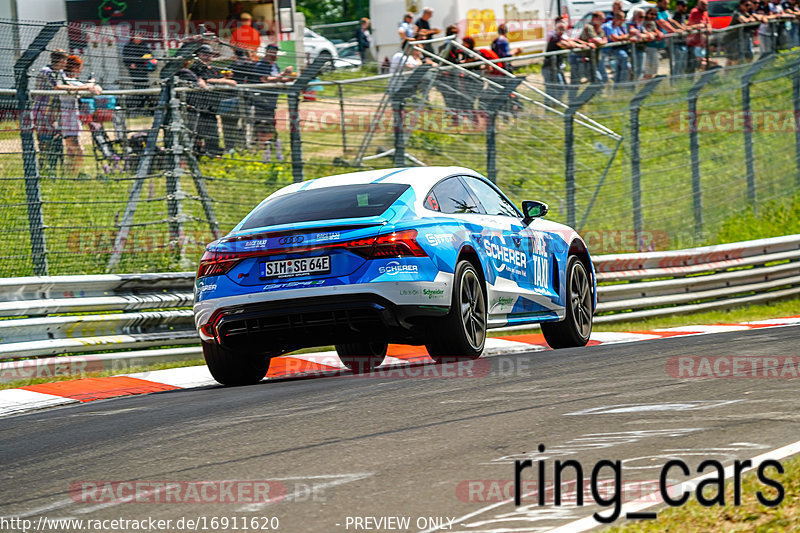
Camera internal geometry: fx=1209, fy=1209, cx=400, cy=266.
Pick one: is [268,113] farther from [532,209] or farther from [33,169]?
[532,209]

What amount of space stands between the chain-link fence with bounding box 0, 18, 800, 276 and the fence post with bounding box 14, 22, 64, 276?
0.04ft

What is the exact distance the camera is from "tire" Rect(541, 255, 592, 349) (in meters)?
10.5

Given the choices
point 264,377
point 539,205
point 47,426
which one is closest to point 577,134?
point 539,205

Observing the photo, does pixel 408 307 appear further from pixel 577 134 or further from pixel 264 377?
pixel 577 134

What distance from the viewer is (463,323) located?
8195mm

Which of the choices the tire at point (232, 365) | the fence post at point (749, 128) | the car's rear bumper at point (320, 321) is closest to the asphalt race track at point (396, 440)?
the car's rear bumper at point (320, 321)

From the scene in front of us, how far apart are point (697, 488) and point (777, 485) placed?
0.26 m

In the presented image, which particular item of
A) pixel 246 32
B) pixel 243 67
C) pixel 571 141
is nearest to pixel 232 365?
pixel 243 67

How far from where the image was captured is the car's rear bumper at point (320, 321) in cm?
777

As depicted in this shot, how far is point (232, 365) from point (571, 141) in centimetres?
882

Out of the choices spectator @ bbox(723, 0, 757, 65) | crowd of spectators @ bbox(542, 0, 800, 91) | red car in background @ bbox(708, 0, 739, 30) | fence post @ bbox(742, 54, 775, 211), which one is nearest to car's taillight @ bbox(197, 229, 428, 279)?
crowd of spectators @ bbox(542, 0, 800, 91)

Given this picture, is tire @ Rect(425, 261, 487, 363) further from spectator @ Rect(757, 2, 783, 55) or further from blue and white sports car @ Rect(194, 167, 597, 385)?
spectator @ Rect(757, 2, 783, 55)

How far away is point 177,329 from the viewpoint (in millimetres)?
10727

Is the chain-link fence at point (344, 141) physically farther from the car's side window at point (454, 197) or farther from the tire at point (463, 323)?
the tire at point (463, 323)
